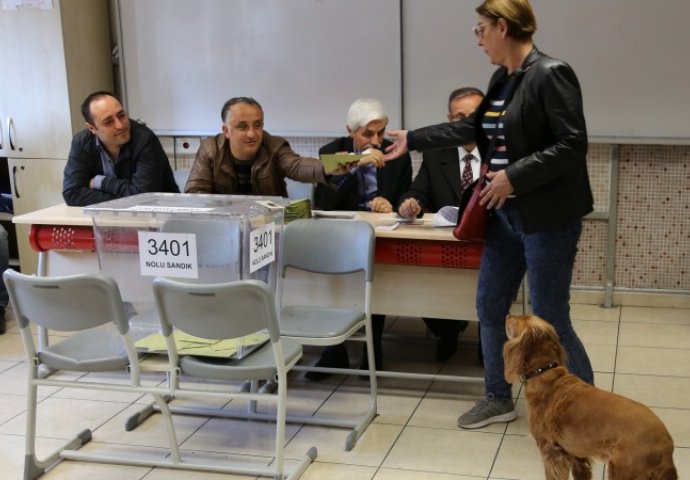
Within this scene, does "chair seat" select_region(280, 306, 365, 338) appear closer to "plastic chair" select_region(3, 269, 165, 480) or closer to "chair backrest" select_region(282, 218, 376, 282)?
"chair backrest" select_region(282, 218, 376, 282)

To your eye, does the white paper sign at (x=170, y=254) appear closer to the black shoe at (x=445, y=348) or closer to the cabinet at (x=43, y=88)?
the black shoe at (x=445, y=348)

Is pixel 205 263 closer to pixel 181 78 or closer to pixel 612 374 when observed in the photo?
pixel 612 374

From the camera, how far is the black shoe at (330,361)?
3.97m

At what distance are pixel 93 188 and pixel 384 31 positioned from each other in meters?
1.87

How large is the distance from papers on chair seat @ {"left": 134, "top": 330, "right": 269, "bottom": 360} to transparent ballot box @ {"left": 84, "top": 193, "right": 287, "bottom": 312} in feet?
0.61

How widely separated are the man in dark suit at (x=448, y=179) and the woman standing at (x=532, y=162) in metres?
0.94

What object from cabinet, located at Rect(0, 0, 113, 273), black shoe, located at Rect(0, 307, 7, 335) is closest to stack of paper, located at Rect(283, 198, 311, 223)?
black shoe, located at Rect(0, 307, 7, 335)

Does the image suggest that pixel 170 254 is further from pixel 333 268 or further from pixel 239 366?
pixel 333 268

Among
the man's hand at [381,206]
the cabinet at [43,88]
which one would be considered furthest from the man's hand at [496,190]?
the cabinet at [43,88]

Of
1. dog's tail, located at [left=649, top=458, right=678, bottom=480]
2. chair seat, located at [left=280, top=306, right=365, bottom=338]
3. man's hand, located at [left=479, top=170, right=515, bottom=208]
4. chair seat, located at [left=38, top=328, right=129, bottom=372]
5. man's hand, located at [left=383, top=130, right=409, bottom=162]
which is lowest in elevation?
dog's tail, located at [left=649, top=458, right=678, bottom=480]

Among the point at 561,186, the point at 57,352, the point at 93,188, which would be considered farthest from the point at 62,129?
the point at 561,186

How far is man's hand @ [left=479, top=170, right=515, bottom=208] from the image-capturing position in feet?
9.46

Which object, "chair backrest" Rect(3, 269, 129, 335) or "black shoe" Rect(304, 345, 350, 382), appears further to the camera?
"black shoe" Rect(304, 345, 350, 382)

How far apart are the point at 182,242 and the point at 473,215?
1025 millimetres
